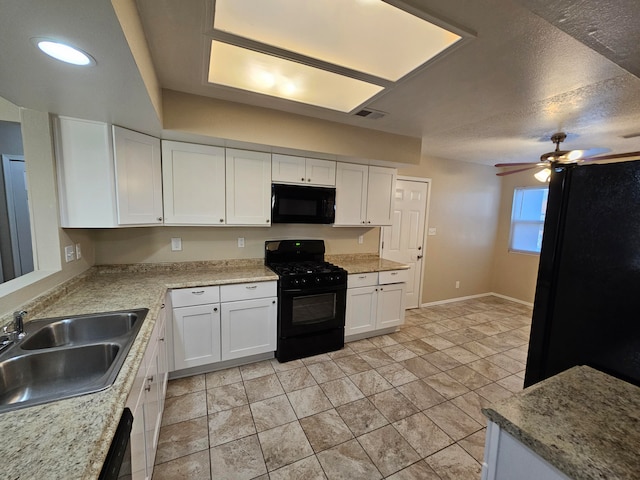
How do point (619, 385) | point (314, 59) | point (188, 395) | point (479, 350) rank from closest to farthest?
point (619, 385), point (314, 59), point (188, 395), point (479, 350)

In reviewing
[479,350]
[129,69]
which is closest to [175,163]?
[129,69]

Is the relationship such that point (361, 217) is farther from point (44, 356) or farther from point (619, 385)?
point (44, 356)

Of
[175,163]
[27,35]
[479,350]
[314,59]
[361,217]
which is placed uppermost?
[314,59]

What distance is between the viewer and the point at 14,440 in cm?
75

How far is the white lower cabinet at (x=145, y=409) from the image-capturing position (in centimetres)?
113

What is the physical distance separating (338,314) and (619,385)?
2171 millimetres

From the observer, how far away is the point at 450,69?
1706mm

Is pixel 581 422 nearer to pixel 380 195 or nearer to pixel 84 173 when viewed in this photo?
pixel 380 195

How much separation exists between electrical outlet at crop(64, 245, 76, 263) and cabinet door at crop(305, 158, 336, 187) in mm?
2099

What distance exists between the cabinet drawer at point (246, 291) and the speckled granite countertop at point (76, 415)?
1.52 ft

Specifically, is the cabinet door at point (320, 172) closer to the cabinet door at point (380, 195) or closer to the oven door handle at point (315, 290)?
the cabinet door at point (380, 195)

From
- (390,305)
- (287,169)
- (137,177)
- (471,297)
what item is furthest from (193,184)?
(471,297)

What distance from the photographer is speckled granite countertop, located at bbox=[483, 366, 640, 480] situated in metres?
0.70

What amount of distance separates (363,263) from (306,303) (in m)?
1.11
